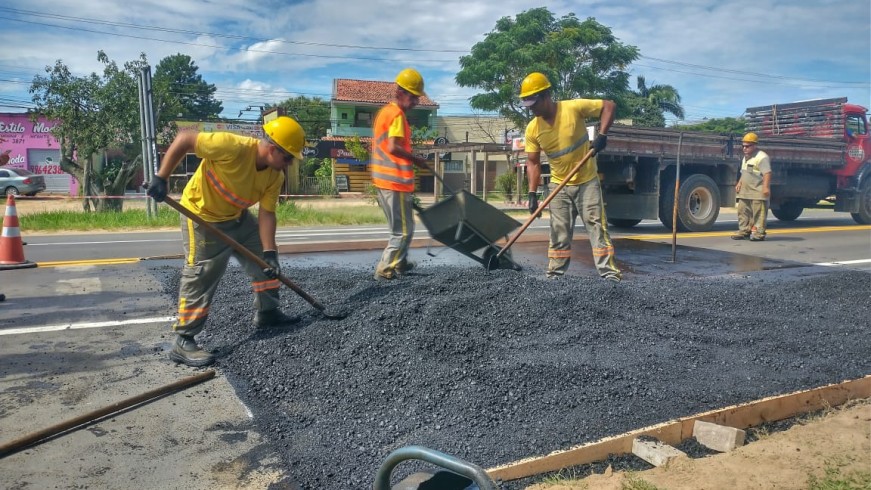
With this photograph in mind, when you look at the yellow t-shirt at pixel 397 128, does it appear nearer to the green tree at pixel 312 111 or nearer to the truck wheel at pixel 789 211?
the truck wheel at pixel 789 211

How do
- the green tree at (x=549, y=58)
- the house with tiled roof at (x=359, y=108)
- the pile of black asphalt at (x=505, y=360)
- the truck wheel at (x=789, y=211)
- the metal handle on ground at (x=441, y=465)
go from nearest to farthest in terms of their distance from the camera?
the metal handle on ground at (x=441, y=465), the pile of black asphalt at (x=505, y=360), the truck wheel at (x=789, y=211), the green tree at (x=549, y=58), the house with tiled roof at (x=359, y=108)

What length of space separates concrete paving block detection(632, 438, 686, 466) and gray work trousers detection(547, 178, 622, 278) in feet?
10.6

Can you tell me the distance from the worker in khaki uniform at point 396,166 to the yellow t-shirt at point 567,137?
1163 millimetres

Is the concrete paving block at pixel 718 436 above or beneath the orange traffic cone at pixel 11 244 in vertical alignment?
beneath

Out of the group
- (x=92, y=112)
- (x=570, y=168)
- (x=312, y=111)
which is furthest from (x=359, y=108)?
(x=570, y=168)

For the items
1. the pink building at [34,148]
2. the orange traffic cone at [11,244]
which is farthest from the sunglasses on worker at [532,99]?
the pink building at [34,148]

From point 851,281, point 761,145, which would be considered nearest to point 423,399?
point 851,281

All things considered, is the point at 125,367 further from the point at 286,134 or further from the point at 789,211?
the point at 789,211

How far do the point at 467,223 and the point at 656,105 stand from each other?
114ft

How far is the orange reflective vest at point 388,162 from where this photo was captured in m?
5.81

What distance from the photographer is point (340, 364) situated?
3.72 meters

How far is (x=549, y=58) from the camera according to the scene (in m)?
25.7

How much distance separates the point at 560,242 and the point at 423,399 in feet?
10.7

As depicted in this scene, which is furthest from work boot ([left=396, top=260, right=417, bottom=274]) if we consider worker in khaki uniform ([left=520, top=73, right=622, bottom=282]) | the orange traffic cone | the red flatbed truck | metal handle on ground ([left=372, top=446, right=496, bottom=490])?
the red flatbed truck
